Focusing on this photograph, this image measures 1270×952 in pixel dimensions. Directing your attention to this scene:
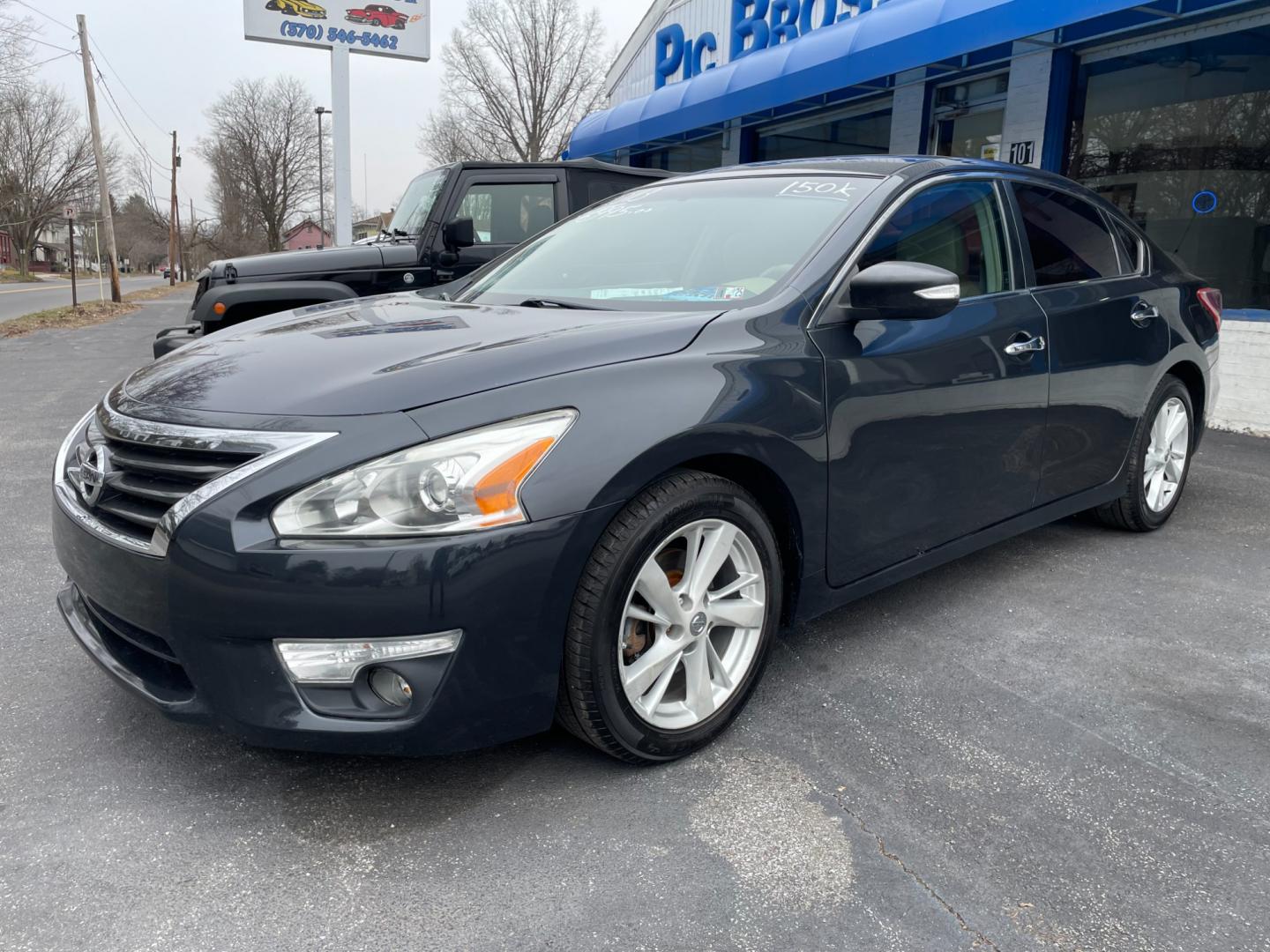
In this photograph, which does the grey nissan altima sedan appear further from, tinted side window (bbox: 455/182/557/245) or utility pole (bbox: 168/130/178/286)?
utility pole (bbox: 168/130/178/286)

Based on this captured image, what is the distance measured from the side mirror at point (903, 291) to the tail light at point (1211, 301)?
2.46 metres

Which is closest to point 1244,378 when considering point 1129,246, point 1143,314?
point 1129,246

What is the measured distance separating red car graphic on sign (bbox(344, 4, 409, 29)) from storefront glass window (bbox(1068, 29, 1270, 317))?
44.8 ft

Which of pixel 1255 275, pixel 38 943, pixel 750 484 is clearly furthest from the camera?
pixel 1255 275

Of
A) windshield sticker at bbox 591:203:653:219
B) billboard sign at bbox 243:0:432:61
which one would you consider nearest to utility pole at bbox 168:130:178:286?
billboard sign at bbox 243:0:432:61

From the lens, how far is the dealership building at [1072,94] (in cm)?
771

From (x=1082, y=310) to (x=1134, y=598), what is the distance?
1.10 metres

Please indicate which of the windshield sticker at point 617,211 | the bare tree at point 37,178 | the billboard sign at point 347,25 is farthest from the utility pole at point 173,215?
the windshield sticker at point 617,211

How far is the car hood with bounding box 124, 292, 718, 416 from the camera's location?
2.12 metres

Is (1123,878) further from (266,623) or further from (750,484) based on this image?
(266,623)

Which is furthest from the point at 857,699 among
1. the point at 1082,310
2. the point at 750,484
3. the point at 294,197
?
the point at 294,197

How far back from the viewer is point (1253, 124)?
7.82 meters

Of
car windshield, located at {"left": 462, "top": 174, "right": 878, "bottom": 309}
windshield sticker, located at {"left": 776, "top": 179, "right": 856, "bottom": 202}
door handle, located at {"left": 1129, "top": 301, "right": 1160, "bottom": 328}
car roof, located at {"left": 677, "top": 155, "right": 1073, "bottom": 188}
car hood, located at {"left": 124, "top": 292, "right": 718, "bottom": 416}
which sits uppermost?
car roof, located at {"left": 677, "top": 155, "right": 1073, "bottom": 188}

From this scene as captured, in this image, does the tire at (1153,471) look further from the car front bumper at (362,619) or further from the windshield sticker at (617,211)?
the car front bumper at (362,619)
